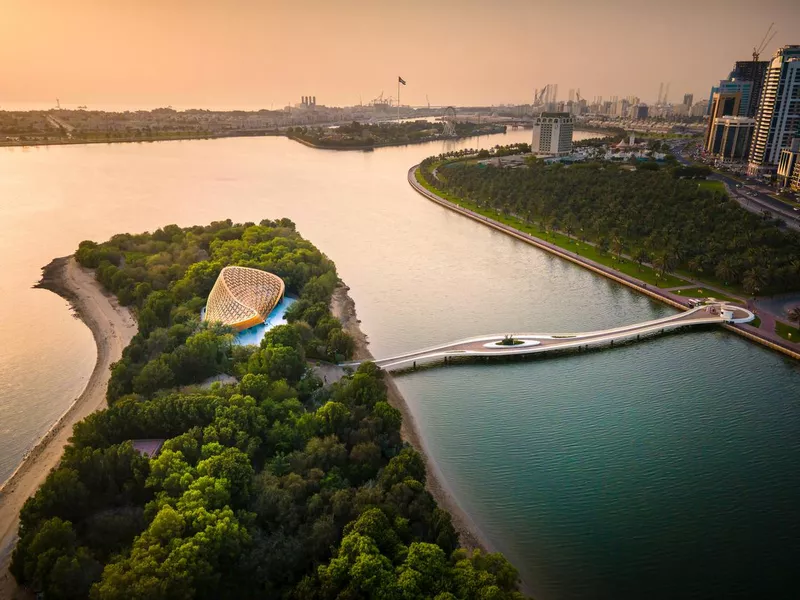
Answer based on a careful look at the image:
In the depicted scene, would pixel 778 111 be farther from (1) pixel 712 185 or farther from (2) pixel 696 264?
(2) pixel 696 264

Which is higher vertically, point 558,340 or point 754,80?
point 754,80

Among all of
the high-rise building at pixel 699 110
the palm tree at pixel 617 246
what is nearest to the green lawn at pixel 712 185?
the palm tree at pixel 617 246

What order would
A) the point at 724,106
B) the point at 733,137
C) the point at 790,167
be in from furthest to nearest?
1. the point at 724,106
2. the point at 733,137
3. the point at 790,167

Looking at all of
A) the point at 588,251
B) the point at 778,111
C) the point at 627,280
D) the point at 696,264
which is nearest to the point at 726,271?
the point at 696,264

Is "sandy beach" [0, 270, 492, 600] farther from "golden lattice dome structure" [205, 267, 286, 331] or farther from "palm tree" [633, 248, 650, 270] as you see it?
"palm tree" [633, 248, 650, 270]

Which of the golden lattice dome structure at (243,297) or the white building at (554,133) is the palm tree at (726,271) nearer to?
the golden lattice dome structure at (243,297)

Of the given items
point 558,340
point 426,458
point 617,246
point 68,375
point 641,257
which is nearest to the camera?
point 426,458
